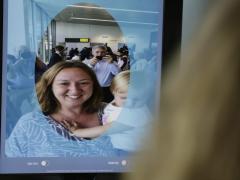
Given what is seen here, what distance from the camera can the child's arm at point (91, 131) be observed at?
97 centimetres

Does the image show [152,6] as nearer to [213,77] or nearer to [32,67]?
[32,67]

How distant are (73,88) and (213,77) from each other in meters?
0.60

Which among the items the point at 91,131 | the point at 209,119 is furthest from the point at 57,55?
the point at 209,119

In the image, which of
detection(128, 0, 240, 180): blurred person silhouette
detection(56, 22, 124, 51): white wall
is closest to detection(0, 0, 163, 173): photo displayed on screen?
detection(56, 22, 124, 51): white wall

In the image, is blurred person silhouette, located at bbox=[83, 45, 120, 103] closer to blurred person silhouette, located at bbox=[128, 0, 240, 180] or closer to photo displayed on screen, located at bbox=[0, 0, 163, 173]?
photo displayed on screen, located at bbox=[0, 0, 163, 173]

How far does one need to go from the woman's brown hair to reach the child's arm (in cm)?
4

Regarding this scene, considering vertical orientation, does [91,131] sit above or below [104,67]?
below

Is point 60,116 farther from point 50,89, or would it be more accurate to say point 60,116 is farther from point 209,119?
point 209,119

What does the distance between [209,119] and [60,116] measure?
2.02 ft

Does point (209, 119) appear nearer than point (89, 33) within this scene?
Yes

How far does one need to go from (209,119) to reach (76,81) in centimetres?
60

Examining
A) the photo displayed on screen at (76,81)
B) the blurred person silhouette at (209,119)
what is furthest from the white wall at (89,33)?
the blurred person silhouette at (209,119)

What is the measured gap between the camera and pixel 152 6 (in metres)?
0.99

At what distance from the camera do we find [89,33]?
96cm
